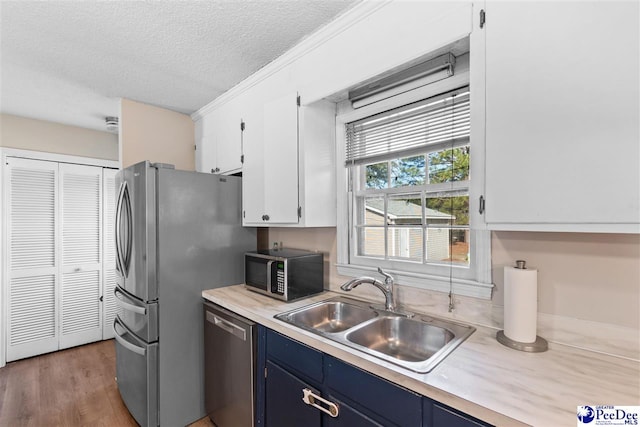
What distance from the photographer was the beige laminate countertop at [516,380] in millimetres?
830

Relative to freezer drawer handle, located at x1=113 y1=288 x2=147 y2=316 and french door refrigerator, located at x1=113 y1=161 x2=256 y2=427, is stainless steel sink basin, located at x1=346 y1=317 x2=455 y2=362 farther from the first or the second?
freezer drawer handle, located at x1=113 y1=288 x2=147 y2=316

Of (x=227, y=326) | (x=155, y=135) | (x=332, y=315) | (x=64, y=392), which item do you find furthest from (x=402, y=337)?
(x=64, y=392)

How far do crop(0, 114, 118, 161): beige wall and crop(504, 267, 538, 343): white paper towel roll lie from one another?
166 inches

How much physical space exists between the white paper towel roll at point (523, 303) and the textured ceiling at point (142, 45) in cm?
151

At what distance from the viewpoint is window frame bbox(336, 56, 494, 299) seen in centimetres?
117

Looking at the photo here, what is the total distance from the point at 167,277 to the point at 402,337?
1.53 metres

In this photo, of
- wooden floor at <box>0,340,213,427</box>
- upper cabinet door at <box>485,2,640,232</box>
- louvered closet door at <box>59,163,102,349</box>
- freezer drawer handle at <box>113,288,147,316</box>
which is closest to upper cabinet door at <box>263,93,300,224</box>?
freezer drawer handle at <box>113,288,147,316</box>

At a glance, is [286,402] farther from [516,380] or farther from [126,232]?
[126,232]

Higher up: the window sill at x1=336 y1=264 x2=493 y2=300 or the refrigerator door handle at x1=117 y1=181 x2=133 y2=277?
the refrigerator door handle at x1=117 y1=181 x2=133 y2=277

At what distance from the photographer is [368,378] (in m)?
1.12

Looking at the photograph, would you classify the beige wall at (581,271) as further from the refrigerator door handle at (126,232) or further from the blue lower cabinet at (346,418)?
the refrigerator door handle at (126,232)

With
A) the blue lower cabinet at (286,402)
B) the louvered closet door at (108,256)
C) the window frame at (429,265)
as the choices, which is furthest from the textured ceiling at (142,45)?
the blue lower cabinet at (286,402)

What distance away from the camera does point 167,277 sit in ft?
6.59

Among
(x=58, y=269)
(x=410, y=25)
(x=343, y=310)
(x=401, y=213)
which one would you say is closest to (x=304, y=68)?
(x=410, y=25)
